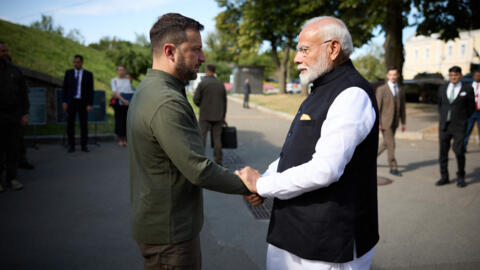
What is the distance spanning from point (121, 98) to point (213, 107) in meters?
3.42

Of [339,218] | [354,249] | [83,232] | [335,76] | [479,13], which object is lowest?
[83,232]

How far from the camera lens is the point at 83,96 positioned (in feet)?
30.9

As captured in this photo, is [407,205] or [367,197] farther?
[407,205]

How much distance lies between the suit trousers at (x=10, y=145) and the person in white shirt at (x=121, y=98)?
392 centimetres

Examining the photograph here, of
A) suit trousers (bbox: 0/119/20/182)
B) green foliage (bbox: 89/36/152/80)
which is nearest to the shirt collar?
suit trousers (bbox: 0/119/20/182)

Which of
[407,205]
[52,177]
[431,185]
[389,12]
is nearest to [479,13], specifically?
[389,12]

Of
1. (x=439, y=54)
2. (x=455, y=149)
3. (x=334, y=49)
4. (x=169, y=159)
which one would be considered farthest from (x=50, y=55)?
(x=439, y=54)

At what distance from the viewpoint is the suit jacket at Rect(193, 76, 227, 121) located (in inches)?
322

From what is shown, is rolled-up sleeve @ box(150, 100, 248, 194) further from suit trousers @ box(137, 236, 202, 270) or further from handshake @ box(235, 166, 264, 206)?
suit trousers @ box(137, 236, 202, 270)

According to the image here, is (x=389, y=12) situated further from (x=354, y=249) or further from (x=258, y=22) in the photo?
(x=354, y=249)

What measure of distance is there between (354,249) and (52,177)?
645 cm

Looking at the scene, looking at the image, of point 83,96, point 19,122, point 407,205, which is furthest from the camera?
point 83,96

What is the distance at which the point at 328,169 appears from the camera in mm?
1893

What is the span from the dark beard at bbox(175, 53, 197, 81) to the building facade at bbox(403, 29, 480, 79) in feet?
188
